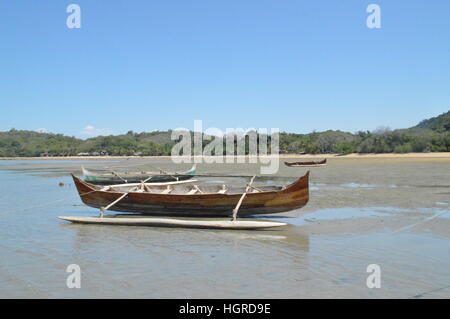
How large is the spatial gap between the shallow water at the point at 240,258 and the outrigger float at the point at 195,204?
213 millimetres

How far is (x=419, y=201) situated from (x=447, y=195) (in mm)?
1982

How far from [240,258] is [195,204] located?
4029 millimetres

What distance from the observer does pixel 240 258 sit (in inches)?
273

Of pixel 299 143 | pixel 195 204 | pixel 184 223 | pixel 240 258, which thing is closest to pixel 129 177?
pixel 195 204

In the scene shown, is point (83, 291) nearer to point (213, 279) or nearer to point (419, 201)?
point (213, 279)

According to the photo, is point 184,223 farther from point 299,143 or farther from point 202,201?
point 299,143

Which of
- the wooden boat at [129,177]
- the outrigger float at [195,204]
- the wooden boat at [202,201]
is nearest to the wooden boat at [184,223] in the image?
the outrigger float at [195,204]

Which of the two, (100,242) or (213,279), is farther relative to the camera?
(100,242)

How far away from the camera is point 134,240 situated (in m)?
8.47

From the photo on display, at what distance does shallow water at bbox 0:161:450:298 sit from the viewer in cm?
540

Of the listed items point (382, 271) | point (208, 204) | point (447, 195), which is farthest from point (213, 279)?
point (447, 195)

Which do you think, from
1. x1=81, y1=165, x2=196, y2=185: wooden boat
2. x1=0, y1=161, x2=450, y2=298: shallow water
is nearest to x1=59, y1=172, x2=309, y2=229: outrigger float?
x1=0, y1=161, x2=450, y2=298: shallow water

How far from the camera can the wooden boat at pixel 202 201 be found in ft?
33.4
